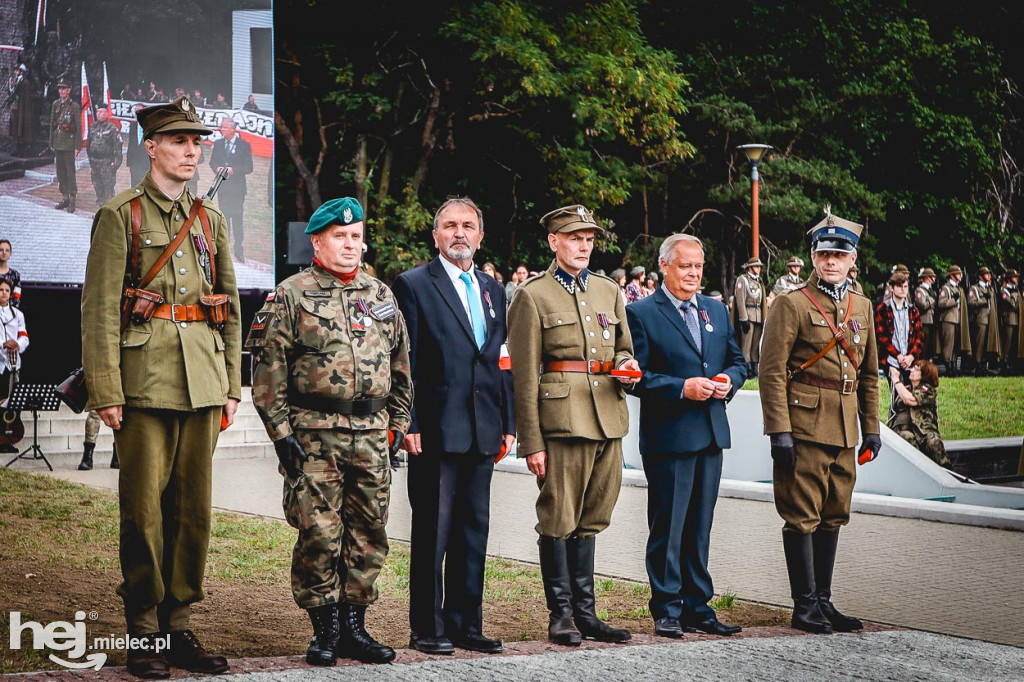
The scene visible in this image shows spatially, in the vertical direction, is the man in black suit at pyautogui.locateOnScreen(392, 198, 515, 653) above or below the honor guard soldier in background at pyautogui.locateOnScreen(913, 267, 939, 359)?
below

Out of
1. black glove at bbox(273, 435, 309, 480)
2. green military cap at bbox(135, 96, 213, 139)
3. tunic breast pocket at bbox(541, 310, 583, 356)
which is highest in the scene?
green military cap at bbox(135, 96, 213, 139)

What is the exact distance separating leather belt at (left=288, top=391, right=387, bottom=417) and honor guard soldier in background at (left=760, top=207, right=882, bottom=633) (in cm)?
240

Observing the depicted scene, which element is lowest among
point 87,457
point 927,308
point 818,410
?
point 87,457

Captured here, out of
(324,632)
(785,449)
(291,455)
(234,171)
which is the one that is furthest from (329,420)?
(234,171)

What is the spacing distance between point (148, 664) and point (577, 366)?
2477 mm

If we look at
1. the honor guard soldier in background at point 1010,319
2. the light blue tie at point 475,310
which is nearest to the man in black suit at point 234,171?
the light blue tie at point 475,310

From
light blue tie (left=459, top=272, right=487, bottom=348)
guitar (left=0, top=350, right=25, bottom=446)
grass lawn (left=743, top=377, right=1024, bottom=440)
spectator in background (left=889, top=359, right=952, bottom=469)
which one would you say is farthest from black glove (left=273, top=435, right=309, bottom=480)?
grass lawn (left=743, top=377, right=1024, bottom=440)

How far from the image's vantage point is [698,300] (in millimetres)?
6723

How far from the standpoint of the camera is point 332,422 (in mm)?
5230

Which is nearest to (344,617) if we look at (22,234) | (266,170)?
(22,234)

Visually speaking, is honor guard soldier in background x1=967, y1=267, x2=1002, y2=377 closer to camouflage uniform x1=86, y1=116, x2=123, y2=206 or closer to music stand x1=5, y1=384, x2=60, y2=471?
camouflage uniform x1=86, y1=116, x2=123, y2=206

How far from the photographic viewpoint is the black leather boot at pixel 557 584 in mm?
5840

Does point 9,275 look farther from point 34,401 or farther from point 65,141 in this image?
point 65,141

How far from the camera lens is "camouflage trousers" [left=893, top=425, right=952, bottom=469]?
45.4 feet
